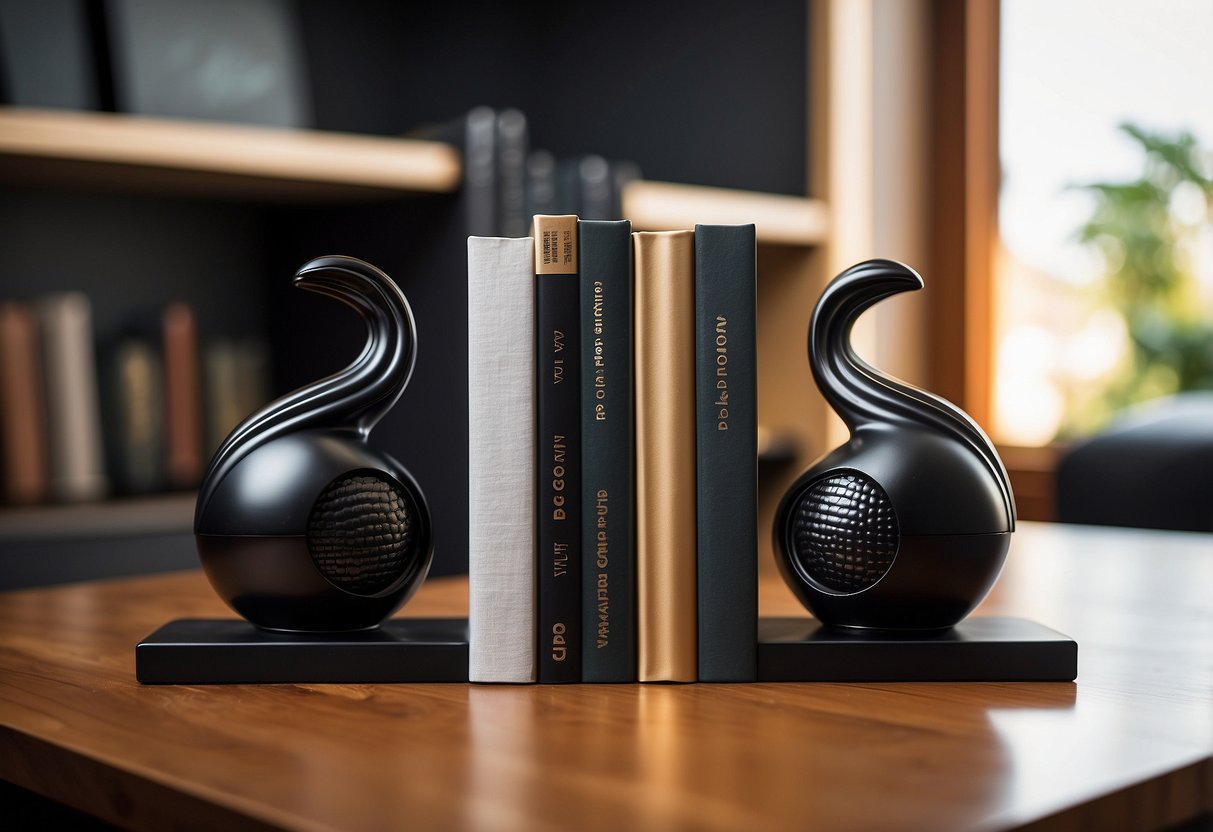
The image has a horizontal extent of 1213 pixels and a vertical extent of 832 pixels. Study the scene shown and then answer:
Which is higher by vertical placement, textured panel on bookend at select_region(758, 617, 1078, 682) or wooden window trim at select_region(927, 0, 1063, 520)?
wooden window trim at select_region(927, 0, 1063, 520)

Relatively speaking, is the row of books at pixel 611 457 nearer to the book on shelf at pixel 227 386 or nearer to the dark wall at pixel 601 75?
the book on shelf at pixel 227 386

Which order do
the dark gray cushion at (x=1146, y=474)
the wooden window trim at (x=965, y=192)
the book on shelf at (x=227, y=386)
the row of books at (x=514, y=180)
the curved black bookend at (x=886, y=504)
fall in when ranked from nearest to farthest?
the curved black bookend at (x=886, y=504), the dark gray cushion at (x=1146, y=474), the row of books at (x=514, y=180), the book on shelf at (x=227, y=386), the wooden window trim at (x=965, y=192)

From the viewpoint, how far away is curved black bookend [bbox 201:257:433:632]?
2.28 ft

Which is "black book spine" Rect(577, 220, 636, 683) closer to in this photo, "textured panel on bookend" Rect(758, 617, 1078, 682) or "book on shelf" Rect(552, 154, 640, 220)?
"textured panel on bookend" Rect(758, 617, 1078, 682)

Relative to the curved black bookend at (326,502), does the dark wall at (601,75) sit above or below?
above

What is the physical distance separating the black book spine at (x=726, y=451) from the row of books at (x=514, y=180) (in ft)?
3.66

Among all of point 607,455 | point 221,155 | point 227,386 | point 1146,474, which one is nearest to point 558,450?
point 607,455

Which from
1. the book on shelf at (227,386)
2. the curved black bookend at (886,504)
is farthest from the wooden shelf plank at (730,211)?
the curved black bookend at (886,504)

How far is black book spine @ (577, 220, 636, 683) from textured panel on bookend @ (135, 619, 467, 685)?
82 mm

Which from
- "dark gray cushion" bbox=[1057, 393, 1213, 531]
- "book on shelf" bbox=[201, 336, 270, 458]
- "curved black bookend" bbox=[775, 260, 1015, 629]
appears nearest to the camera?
"curved black bookend" bbox=[775, 260, 1015, 629]

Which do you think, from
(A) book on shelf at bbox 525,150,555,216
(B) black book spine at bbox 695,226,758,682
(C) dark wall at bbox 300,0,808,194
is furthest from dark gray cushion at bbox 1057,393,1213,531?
(B) black book spine at bbox 695,226,758,682

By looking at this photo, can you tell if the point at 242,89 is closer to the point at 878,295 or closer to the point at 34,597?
the point at 34,597

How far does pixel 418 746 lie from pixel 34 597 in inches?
26.0

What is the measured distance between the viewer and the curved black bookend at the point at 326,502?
2.28 ft
